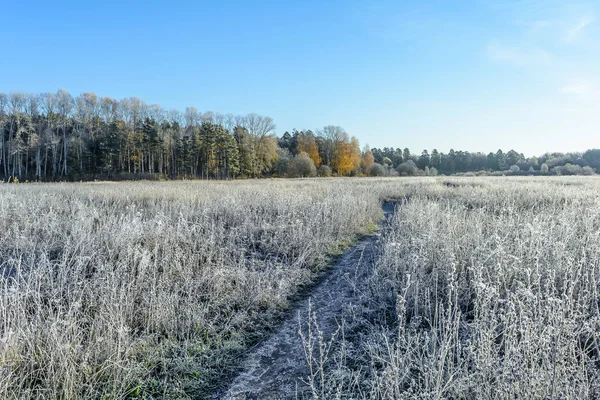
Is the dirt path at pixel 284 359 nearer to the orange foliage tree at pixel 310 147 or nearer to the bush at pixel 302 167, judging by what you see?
the bush at pixel 302 167

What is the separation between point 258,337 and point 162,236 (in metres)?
3.24

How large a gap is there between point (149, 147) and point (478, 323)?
5070 cm

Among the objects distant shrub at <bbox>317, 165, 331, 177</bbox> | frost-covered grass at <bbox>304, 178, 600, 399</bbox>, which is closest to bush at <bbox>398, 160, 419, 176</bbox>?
distant shrub at <bbox>317, 165, 331, 177</bbox>

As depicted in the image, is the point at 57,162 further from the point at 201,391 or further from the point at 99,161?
the point at 201,391

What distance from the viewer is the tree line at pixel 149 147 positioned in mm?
41812

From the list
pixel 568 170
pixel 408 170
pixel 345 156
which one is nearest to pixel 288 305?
pixel 345 156

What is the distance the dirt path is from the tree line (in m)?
39.8

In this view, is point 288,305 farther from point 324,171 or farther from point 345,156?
point 345,156

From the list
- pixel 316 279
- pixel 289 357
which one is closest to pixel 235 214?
pixel 316 279

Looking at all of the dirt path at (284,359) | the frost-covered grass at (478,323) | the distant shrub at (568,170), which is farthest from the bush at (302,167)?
the dirt path at (284,359)

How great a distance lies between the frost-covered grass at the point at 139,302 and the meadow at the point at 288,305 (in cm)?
2

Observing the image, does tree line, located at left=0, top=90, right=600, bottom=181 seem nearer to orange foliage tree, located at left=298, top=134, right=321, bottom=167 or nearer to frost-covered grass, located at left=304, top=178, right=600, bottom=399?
orange foliage tree, located at left=298, top=134, right=321, bottom=167

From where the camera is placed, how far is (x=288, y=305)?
4.59 meters

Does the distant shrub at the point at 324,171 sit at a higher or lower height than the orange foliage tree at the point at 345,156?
lower
